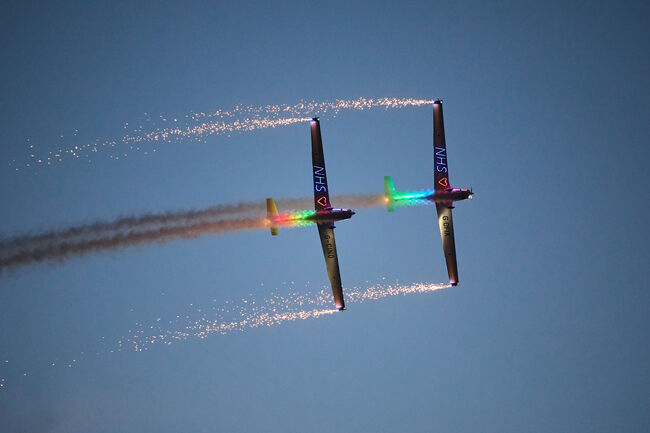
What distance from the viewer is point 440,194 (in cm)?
8238

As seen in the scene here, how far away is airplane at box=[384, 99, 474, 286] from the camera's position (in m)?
81.3

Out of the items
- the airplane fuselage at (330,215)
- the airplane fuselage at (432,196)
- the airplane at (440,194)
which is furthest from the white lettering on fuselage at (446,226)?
the airplane fuselage at (330,215)

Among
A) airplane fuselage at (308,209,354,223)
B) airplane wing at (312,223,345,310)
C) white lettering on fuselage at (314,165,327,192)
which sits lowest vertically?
airplane wing at (312,223,345,310)

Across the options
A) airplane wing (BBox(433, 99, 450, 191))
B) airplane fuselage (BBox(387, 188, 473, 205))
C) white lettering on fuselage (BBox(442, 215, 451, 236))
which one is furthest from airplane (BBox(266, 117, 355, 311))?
white lettering on fuselage (BBox(442, 215, 451, 236))

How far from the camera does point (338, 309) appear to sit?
80188 millimetres

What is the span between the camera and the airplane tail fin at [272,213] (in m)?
76.7

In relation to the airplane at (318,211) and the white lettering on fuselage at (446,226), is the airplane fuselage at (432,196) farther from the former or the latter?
the airplane at (318,211)

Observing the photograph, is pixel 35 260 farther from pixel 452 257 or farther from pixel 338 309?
pixel 452 257

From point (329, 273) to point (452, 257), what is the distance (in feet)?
41.0

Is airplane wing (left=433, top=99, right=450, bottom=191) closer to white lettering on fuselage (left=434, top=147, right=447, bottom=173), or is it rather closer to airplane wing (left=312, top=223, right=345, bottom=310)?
white lettering on fuselage (left=434, top=147, right=447, bottom=173)

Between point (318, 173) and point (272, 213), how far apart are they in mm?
5318

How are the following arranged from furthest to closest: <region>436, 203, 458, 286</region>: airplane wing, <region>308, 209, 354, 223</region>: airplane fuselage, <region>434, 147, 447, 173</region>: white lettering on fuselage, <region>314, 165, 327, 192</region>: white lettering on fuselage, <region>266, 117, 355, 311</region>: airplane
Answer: <region>436, 203, 458, 286</region>: airplane wing → <region>434, 147, 447, 173</region>: white lettering on fuselage → <region>308, 209, 354, 223</region>: airplane fuselage → <region>314, 165, 327, 192</region>: white lettering on fuselage → <region>266, 117, 355, 311</region>: airplane

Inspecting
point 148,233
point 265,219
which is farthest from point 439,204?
point 148,233

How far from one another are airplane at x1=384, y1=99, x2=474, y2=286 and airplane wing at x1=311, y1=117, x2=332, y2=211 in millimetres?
6500
